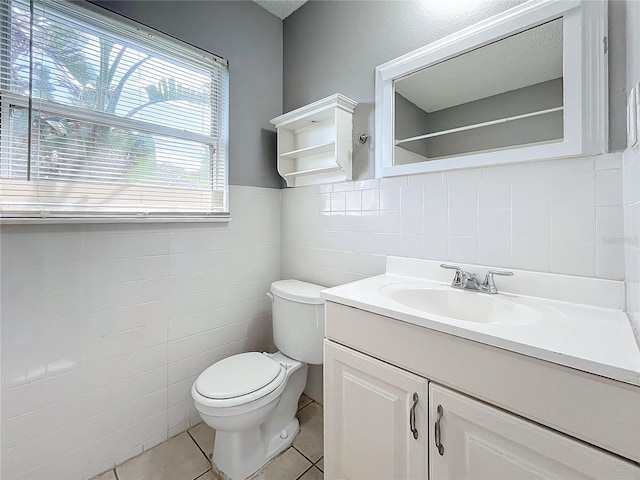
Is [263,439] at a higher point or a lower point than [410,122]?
lower

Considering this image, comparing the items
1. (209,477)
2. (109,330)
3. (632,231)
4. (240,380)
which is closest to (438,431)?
(632,231)

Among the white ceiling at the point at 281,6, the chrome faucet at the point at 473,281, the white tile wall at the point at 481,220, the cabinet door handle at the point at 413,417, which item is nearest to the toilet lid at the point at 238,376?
the white tile wall at the point at 481,220

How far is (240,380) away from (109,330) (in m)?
0.66

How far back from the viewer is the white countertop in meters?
0.56

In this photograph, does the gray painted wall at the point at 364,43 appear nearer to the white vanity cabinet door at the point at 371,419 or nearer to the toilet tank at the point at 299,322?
the toilet tank at the point at 299,322

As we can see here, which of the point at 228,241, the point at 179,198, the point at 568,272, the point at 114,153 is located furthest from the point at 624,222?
the point at 114,153

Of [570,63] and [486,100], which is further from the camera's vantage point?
[486,100]

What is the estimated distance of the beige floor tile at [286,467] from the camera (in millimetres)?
1260

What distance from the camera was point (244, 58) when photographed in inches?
68.4

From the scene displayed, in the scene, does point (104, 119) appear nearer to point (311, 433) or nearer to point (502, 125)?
point (502, 125)

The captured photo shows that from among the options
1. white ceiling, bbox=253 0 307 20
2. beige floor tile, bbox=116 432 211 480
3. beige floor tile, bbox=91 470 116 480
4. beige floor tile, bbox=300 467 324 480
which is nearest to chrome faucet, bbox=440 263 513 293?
beige floor tile, bbox=300 467 324 480

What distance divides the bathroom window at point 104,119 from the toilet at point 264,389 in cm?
72

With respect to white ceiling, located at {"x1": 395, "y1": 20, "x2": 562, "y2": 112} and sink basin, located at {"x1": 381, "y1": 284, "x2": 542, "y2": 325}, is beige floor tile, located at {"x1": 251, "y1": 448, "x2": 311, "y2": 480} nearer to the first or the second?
sink basin, located at {"x1": 381, "y1": 284, "x2": 542, "y2": 325}

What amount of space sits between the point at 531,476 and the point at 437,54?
1473mm
